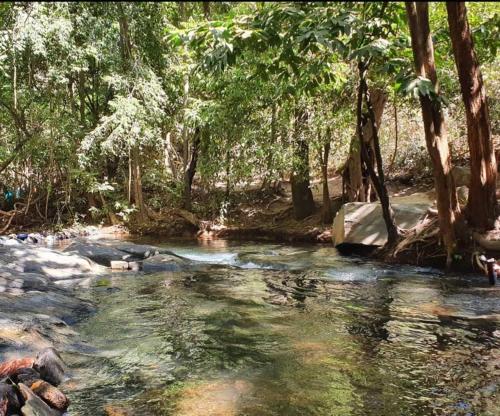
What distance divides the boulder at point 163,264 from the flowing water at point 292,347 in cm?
121

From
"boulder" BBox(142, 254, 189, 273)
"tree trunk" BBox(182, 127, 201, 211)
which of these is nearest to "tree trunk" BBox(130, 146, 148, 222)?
"tree trunk" BBox(182, 127, 201, 211)

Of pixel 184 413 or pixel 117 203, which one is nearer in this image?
A: pixel 184 413

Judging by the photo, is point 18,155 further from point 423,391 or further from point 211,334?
point 423,391

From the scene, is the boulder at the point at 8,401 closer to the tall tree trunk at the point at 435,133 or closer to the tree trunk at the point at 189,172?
the tall tree trunk at the point at 435,133

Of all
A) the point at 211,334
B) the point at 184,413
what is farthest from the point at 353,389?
the point at 211,334

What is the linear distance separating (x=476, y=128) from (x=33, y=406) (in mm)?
8093

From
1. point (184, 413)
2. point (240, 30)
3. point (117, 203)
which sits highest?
point (240, 30)

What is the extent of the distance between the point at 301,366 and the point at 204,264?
698 centimetres

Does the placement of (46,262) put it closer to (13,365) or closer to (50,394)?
(13,365)

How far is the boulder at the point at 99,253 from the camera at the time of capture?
1169 cm

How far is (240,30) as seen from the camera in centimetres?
510

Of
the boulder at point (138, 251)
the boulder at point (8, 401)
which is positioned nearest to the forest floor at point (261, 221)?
the boulder at point (138, 251)

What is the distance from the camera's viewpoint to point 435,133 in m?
9.10

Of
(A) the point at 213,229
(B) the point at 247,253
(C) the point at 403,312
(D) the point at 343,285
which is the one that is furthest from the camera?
(A) the point at 213,229
